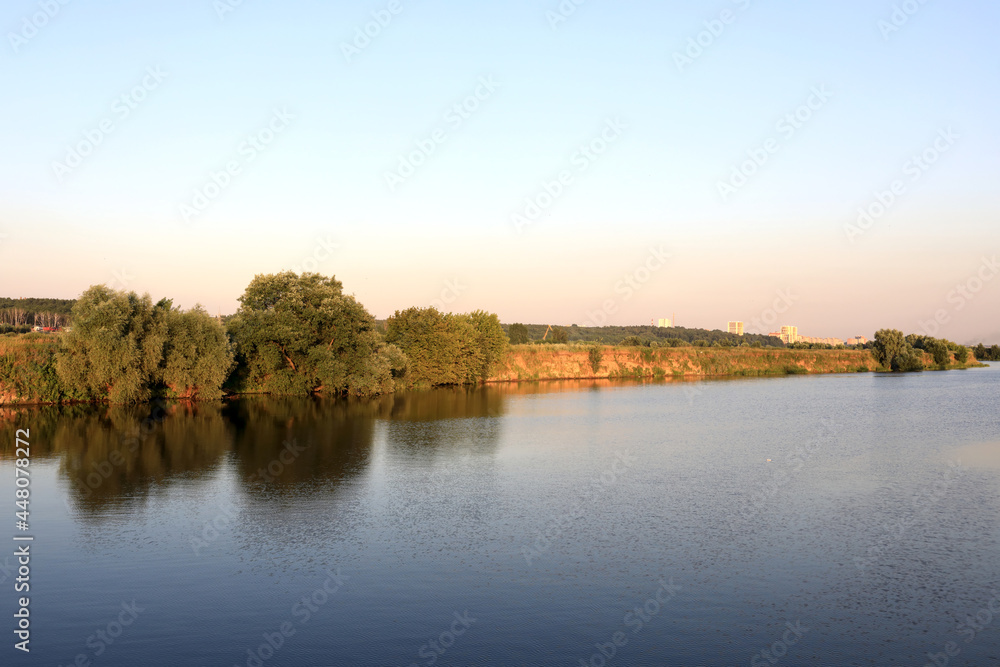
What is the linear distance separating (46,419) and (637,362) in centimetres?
5406

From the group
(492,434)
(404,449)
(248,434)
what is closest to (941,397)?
(492,434)

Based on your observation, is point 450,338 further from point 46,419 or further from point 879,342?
point 879,342

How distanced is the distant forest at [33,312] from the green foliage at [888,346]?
89809mm

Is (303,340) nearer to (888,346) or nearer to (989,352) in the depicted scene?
(888,346)

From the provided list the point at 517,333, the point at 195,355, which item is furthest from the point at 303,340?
the point at 517,333

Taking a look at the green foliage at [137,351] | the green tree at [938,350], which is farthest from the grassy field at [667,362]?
the green foliage at [137,351]

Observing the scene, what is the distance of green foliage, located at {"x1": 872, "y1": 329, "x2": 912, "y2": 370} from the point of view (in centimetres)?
8625

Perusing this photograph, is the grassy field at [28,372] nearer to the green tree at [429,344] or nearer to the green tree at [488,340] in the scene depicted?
the green tree at [429,344]

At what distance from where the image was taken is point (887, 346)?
284ft

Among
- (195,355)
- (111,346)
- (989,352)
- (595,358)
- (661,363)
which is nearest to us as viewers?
(111,346)

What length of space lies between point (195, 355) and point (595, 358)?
40.8 meters

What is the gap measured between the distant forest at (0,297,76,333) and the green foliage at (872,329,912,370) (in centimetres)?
8981

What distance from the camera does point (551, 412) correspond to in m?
37.2

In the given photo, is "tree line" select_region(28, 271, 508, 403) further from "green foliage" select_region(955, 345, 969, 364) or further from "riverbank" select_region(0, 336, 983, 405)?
"green foliage" select_region(955, 345, 969, 364)
